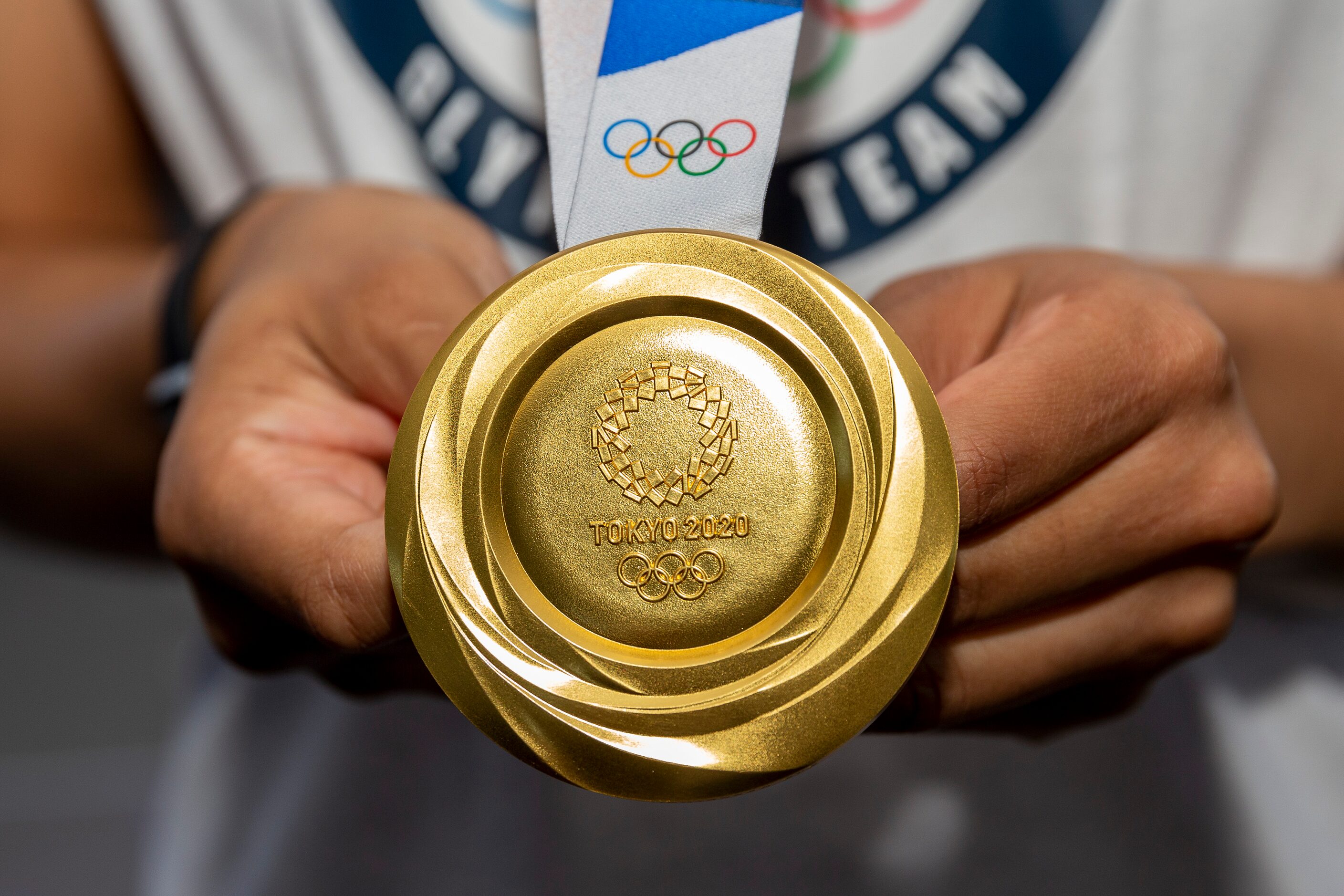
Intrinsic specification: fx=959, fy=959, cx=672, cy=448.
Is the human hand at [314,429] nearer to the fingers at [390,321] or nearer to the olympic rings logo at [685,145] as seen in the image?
the fingers at [390,321]

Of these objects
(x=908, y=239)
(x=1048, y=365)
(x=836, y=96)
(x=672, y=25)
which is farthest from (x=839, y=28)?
(x=1048, y=365)

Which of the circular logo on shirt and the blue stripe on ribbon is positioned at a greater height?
the blue stripe on ribbon

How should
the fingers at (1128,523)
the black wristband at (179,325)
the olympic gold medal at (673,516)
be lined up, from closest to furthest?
the olympic gold medal at (673,516) < the fingers at (1128,523) < the black wristband at (179,325)

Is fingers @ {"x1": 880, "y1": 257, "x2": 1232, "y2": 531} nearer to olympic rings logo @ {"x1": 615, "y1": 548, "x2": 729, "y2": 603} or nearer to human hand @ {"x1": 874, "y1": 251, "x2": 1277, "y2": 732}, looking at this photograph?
human hand @ {"x1": 874, "y1": 251, "x2": 1277, "y2": 732}

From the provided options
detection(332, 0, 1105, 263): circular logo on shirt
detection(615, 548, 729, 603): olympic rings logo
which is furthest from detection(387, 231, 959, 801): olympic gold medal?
detection(332, 0, 1105, 263): circular logo on shirt

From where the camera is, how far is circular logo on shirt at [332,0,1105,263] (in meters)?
0.89

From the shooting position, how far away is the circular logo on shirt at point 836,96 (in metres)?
0.89

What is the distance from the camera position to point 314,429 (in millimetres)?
645

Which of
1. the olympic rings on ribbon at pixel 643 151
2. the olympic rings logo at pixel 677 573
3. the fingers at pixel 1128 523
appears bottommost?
the fingers at pixel 1128 523

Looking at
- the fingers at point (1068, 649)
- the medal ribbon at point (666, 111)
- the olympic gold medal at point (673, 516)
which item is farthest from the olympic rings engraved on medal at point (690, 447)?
the fingers at point (1068, 649)

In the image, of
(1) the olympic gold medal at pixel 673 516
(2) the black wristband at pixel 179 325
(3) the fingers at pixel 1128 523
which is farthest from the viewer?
(2) the black wristband at pixel 179 325

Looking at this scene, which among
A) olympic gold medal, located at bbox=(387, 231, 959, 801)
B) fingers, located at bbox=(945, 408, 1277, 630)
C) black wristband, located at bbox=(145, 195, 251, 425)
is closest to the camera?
olympic gold medal, located at bbox=(387, 231, 959, 801)

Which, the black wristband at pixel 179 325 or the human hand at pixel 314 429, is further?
the black wristband at pixel 179 325

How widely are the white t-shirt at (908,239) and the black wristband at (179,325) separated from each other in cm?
19
